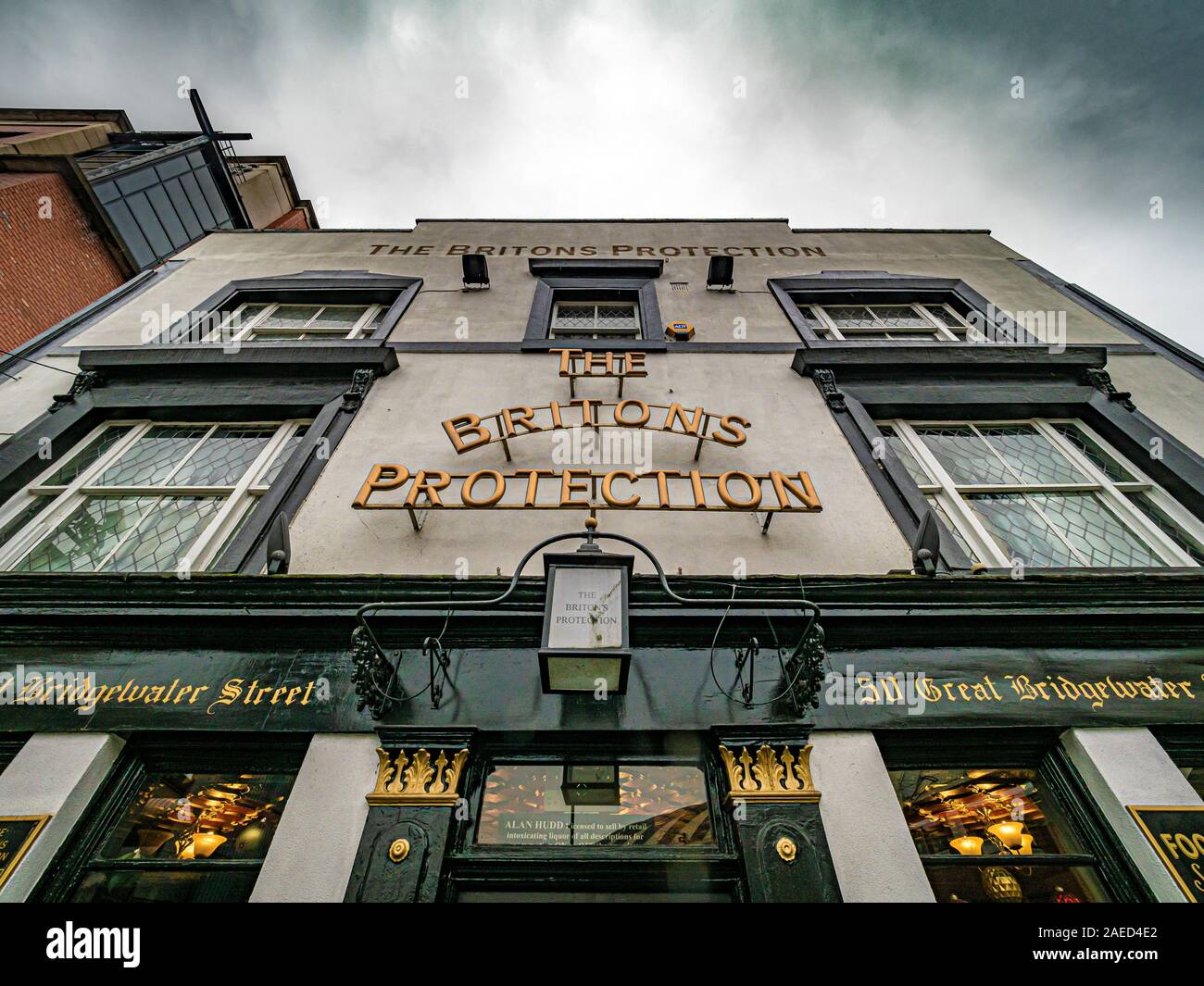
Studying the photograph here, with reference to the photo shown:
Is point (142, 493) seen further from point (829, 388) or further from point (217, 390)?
point (829, 388)

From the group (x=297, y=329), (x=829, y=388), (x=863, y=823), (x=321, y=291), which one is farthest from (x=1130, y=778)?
(x=321, y=291)

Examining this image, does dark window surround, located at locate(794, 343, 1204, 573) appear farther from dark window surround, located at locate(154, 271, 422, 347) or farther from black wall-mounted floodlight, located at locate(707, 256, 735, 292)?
dark window surround, located at locate(154, 271, 422, 347)

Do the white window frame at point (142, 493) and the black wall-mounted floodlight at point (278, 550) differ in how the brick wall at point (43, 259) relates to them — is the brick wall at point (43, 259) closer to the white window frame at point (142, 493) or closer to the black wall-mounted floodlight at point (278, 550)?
the white window frame at point (142, 493)

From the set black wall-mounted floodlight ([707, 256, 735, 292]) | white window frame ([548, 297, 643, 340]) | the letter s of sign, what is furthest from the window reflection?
black wall-mounted floodlight ([707, 256, 735, 292])

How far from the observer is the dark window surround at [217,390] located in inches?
324

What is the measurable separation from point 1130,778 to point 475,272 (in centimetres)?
1218

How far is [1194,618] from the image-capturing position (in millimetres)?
5633

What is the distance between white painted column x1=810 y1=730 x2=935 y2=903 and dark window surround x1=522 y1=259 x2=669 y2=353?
7.64 metres

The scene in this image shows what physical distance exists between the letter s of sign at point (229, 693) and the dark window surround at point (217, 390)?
3119 mm

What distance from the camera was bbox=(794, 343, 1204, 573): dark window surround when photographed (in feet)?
26.9

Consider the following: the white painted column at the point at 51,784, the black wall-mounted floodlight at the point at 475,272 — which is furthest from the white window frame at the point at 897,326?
the white painted column at the point at 51,784

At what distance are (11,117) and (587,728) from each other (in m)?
35.8

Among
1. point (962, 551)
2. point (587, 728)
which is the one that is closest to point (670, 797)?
point (587, 728)

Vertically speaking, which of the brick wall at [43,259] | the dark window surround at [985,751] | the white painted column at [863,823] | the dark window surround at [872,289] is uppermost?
the brick wall at [43,259]
